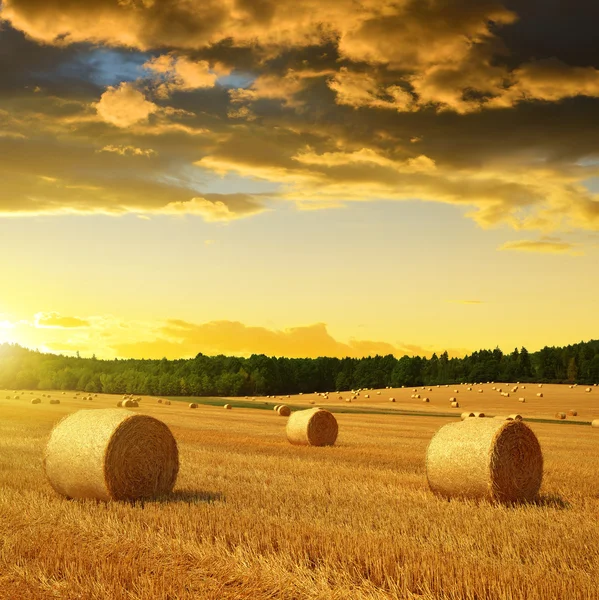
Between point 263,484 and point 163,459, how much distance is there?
76.9 inches

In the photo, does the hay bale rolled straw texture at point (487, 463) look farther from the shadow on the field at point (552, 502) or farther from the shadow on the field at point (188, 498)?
the shadow on the field at point (188, 498)

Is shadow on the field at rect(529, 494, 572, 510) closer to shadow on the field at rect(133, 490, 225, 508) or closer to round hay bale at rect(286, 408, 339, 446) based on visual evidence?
shadow on the field at rect(133, 490, 225, 508)

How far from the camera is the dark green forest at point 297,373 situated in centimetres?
12925

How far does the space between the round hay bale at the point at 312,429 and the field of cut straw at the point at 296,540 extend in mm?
8061

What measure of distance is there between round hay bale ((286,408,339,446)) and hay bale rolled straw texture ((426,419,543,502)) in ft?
36.7

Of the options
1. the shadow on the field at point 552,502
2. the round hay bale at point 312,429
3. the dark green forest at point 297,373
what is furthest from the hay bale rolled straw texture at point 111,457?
the dark green forest at point 297,373

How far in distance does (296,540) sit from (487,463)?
5.71m

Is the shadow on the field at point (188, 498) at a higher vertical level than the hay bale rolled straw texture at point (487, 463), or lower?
lower

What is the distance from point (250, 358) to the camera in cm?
14738

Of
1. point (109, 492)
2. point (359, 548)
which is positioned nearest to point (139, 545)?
point (359, 548)

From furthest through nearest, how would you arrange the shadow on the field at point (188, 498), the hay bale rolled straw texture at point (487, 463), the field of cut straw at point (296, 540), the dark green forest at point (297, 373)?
the dark green forest at point (297, 373), the hay bale rolled straw texture at point (487, 463), the shadow on the field at point (188, 498), the field of cut straw at point (296, 540)

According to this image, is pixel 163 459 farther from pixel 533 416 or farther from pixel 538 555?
pixel 533 416

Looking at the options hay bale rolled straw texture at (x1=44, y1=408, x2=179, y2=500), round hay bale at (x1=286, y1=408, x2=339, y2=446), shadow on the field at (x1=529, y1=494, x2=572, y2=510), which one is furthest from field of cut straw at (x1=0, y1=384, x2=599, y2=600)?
round hay bale at (x1=286, y1=408, x2=339, y2=446)

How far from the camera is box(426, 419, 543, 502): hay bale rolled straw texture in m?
14.0
